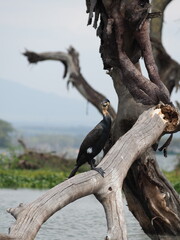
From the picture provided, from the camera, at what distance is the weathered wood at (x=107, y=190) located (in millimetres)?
9547

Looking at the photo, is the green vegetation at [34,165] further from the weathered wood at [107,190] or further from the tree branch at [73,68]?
the weathered wood at [107,190]

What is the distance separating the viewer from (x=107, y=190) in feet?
34.8

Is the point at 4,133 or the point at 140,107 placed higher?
the point at 140,107

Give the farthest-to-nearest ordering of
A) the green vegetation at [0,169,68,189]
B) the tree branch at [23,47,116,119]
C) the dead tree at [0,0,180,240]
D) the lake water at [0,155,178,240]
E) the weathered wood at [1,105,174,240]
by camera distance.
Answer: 1. the tree branch at [23,47,116,119]
2. the green vegetation at [0,169,68,189]
3. the lake water at [0,155,178,240]
4. the dead tree at [0,0,180,240]
5. the weathered wood at [1,105,174,240]

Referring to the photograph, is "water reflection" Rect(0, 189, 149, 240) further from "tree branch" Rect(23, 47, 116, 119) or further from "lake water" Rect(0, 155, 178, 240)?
"tree branch" Rect(23, 47, 116, 119)

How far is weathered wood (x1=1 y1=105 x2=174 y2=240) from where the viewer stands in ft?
31.3

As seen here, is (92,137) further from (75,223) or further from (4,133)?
(4,133)

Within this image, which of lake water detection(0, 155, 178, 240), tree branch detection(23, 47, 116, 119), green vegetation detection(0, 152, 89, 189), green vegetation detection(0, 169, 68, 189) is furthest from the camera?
tree branch detection(23, 47, 116, 119)

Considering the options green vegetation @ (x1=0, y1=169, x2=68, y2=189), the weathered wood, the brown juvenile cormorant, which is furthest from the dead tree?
green vegetation @ (x1=0, y1=169, x2=68, y2=189)

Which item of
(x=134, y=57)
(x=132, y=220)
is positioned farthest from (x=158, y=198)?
(x=132, y=220)

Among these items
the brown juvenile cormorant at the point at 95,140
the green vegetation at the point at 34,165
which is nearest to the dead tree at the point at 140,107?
the brown juvenile cormorant at the point at 95,140

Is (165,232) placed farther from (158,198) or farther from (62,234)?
(62,234)

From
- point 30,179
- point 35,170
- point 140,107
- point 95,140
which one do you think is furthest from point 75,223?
point 35,170

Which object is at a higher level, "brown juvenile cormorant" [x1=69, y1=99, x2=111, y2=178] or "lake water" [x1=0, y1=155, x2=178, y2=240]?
"brown juvenile cormorant" [x1=69, y1=99, x2=111, y2=178]
